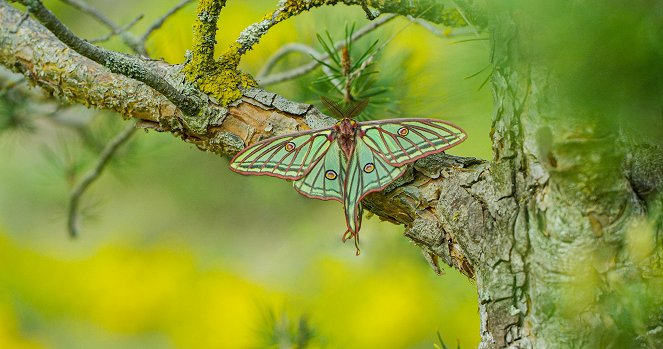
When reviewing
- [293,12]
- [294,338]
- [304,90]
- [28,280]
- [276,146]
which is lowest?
[294,338]

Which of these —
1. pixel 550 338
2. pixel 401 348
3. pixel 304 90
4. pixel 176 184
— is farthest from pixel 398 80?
pixel 176 184

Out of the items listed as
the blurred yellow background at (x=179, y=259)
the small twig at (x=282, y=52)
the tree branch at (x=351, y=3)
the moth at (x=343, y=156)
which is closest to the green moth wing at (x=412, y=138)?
the moth at (x=343, y=156)

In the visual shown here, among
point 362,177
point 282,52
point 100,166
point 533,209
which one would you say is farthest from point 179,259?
point 533,209

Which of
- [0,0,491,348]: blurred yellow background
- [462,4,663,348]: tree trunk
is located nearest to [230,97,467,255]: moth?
[462,4,663,348]: tree trunk

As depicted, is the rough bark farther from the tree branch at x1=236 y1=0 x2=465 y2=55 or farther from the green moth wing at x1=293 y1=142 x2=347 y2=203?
the tree branch at x1=236 y1=0 x2=465 y2=55

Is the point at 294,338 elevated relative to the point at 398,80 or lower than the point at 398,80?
lower

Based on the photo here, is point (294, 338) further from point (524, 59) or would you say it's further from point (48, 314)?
point (48, 314)

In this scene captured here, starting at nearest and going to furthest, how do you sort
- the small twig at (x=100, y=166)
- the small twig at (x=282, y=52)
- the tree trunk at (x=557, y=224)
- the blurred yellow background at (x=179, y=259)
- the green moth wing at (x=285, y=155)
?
the tree trunk at (x=557, y=224) → the green moth wing at (x=285, y=155) → the small twig at (x=282, y=52) → the small twig at (x=100, y=166) → the blurred yellow background at (x=179, y=259)

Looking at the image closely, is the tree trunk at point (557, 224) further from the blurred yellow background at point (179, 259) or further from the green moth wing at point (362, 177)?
the blurred yellow background at point (179, 259)
